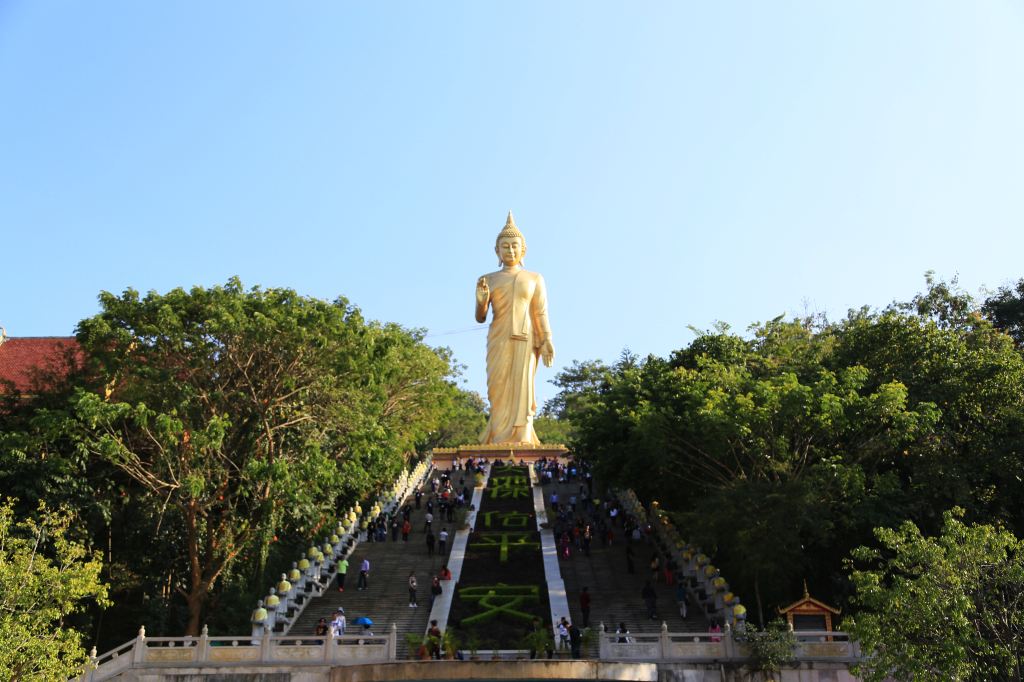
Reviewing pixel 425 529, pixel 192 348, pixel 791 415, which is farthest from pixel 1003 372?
pixel 192 348

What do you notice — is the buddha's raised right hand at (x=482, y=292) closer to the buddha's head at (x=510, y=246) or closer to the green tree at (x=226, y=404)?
the buddha's head at (x=510, y=246)

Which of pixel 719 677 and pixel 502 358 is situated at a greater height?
pixel 502 358

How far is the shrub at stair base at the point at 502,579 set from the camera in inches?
845

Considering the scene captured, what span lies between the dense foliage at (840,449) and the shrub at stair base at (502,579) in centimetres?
379

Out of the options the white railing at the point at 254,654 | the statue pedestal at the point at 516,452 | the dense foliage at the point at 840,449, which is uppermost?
the statue pedestal at the point at 516,452

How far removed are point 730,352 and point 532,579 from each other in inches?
401

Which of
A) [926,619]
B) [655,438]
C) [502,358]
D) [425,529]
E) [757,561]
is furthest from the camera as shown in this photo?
[502,358]

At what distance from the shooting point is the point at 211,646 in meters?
19.5

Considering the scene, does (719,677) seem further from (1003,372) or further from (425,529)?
(425,529)

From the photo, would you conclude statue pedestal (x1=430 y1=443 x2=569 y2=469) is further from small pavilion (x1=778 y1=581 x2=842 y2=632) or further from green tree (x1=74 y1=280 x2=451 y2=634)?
small pavilion (x1=778 y1=581 x2=842 y2=632)

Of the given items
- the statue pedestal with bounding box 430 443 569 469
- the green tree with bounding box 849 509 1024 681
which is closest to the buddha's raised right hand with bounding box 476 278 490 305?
the statue pedestal with bounding box 430 443 569 469

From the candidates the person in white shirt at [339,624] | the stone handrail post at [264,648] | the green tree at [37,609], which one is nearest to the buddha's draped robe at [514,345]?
the person in white shirt at [339,624]

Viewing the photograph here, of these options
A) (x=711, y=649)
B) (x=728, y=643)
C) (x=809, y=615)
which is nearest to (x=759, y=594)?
(x=809, y=615)

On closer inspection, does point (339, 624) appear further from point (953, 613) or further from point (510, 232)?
point (510, 232)
